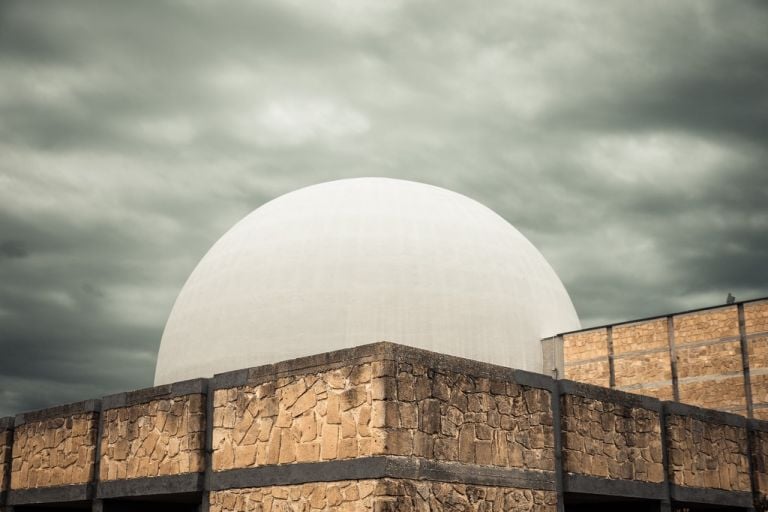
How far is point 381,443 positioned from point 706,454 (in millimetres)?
7653

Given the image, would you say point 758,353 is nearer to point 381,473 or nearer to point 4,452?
point 381,473

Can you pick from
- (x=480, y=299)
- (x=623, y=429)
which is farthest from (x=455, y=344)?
(x=623, y=429)

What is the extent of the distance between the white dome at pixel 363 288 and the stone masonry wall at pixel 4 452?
231 inches

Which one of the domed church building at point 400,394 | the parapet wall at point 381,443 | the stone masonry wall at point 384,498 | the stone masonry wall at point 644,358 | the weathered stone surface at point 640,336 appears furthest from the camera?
the weathered stone surface at point 640,336

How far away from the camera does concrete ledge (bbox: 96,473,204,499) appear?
43.8 ft

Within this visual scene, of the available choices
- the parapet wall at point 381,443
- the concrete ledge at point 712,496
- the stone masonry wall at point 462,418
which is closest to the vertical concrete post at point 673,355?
the parapet wall at point 381,443

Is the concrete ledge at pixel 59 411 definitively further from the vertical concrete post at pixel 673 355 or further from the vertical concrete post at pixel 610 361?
the vertical concrete post at pixel 673 355

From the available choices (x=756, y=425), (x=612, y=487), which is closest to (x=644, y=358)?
(x=756, y=425)

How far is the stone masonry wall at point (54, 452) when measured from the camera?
1520cm

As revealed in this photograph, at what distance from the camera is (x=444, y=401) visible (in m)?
11.9

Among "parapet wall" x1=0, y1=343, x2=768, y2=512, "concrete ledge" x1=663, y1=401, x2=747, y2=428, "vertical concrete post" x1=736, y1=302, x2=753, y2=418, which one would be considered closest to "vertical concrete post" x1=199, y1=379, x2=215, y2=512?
"parapet wall" x1=0, y1=343, x2=768, y2=512

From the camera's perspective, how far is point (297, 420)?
12336 millimetres

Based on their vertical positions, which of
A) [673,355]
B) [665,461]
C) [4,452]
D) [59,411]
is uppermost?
[673,355]

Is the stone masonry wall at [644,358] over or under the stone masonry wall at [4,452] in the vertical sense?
over
